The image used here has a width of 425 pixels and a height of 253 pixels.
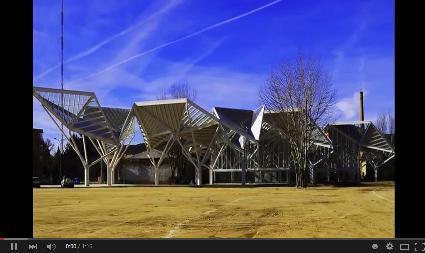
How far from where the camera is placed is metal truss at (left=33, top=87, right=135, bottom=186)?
58.4 metres

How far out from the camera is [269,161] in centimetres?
7375

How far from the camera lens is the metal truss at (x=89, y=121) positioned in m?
58.4

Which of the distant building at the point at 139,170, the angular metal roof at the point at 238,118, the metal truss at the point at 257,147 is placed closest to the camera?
the angular metal roof at the point at 238,118

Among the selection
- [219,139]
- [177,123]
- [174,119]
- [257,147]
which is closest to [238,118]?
[219,139]

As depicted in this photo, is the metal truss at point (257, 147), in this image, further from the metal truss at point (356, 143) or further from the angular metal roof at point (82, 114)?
the angular metal roof at point (82, 114)
